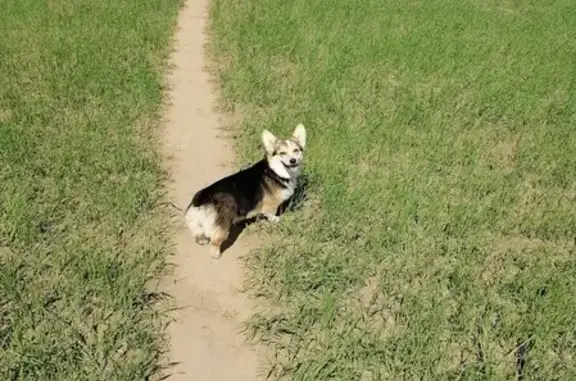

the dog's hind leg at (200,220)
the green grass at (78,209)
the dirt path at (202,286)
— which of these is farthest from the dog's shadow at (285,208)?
the green grass at (78,209)

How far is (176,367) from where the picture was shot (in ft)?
12.3

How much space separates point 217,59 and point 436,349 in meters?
8.39

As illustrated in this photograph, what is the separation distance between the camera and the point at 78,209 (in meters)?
5.27

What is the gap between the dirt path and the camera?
3857 millimetres

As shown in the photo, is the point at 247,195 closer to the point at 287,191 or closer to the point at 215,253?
the point at 287,191

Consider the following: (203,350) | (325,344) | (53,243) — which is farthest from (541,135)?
(53,243)

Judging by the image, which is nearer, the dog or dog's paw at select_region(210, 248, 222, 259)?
the dog

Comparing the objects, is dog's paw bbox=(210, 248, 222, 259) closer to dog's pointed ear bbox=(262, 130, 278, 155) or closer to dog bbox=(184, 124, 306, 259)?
dog bbox=(184, 124, 306, 259)

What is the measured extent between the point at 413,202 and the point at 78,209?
145 inches

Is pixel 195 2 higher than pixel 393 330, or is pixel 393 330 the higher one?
pixel 393 330

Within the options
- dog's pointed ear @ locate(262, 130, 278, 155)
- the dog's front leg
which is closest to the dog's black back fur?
dog's pointed ear @ locate(262, 130, 278, 155)

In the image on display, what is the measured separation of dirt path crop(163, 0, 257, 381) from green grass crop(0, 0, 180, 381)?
0.22 metres

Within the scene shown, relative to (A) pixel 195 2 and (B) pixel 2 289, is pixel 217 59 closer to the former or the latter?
(A) pixel 195 2

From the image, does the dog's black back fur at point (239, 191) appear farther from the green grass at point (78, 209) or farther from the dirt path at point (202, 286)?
the green grass at point (78, 209)
